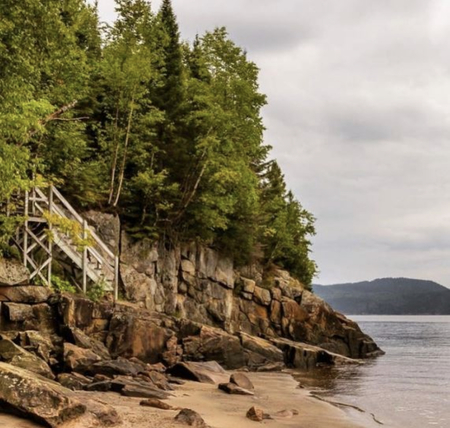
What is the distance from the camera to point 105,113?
33438 millimetres

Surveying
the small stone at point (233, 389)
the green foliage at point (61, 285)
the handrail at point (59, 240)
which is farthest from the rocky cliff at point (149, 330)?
the small stone at point (233, 389)

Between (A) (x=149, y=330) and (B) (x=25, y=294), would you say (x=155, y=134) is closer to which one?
(A) (x=149, y=330)

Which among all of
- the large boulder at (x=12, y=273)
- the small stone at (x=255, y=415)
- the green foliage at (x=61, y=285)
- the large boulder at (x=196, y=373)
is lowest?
the large boulder at (x=196, y=373)

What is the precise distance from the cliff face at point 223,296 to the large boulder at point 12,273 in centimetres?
789

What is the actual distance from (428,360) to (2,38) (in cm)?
3824

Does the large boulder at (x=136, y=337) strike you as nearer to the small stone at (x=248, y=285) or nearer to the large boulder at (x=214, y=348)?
the large boulder at (x=214, y=348)

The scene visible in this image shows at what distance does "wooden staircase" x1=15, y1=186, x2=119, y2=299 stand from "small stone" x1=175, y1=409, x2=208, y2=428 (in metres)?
12.7

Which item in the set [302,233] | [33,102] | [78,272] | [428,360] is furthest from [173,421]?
[302,233]

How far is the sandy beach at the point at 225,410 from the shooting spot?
10.7 metres

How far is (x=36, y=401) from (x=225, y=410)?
5.73 meters

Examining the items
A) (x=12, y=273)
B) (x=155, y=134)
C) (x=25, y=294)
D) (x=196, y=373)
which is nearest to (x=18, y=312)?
(x=25, y=294)

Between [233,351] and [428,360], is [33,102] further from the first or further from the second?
[428,360]

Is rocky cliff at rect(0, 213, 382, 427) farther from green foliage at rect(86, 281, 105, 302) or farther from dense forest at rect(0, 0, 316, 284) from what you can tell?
dense forest at rect(0, 0, 316, 284)

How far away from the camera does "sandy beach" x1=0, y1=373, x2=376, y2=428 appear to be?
10.7 m
